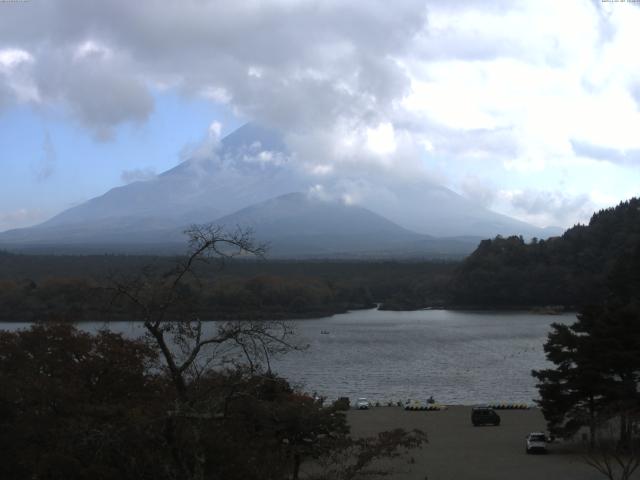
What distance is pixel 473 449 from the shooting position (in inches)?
482

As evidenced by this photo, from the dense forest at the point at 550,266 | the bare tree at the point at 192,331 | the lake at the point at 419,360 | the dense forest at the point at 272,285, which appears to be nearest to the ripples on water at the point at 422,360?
the lake at the point at 419,360

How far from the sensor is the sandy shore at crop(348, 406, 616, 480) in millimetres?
10086

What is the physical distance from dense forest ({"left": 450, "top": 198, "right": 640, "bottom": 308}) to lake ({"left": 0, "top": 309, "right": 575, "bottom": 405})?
5750mm

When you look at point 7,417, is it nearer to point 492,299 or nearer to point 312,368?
point 312,368

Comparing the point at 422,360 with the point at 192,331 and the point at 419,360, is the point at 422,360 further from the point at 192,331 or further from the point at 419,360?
the point at 192,331

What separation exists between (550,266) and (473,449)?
3903 cm

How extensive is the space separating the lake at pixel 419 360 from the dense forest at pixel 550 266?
18.9 ft

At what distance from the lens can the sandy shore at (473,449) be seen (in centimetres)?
1009

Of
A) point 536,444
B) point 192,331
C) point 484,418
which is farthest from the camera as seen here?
point 484,418

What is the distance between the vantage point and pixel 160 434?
4277 mm

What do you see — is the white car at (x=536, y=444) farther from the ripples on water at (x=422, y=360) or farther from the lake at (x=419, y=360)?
the lake at (x=419, y=360)

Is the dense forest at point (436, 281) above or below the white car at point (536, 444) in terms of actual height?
above

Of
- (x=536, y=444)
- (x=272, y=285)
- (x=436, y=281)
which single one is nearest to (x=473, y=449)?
(x=536, y=444)

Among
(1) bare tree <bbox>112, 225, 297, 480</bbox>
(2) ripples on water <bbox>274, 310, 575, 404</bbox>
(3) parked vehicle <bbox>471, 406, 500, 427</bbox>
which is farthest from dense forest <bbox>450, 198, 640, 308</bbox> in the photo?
(1) bare tree <bbox>112, 225, 297, 480</bbox>
